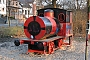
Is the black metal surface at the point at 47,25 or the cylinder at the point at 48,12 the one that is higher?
the cylinder at the point at 48,12

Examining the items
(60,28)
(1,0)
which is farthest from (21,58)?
(1,0)

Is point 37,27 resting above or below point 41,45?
above

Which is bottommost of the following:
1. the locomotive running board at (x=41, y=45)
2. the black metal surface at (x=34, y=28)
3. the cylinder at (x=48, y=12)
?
the locomotive running board at (x=41, y=45)

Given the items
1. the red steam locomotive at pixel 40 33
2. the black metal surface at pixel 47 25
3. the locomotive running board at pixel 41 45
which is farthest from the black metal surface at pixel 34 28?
the locomotive running board at pixel 41 45

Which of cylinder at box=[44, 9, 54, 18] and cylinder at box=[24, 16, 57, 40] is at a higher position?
cylinder at box=[44, 9, 54, 18]

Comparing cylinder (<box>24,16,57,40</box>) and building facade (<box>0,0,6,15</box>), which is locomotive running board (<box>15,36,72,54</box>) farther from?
building facade (<box>0,0,6,15</box>)

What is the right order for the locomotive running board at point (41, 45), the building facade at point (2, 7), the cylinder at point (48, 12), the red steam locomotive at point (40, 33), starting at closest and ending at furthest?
the locomotive running board at point (41, 45)
the red steam locomotive at point (40, 33)
the cylinder at point (48, 12)
the building facade at point (2, 7)

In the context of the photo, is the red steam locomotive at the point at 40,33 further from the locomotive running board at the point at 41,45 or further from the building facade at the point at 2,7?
the building facade at the point at 2,7

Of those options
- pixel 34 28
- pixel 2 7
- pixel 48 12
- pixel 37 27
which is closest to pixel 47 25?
pixel 37 27

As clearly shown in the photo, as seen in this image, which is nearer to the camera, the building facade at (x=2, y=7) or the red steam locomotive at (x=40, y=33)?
the red steam locomotive at (x=40, y=33)

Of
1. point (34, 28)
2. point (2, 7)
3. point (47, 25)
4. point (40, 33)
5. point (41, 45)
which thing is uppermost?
point (2, 7)

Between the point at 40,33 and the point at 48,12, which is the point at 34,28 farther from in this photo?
the point at 48,12

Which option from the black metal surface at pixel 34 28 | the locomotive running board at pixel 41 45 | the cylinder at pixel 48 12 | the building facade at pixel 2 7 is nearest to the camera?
the locomotive running board at pixel 41 45

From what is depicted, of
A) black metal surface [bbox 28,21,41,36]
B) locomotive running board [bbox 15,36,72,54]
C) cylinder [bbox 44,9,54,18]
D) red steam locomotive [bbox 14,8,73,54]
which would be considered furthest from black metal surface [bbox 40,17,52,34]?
cylinder [bbox 44,9,54,18]
